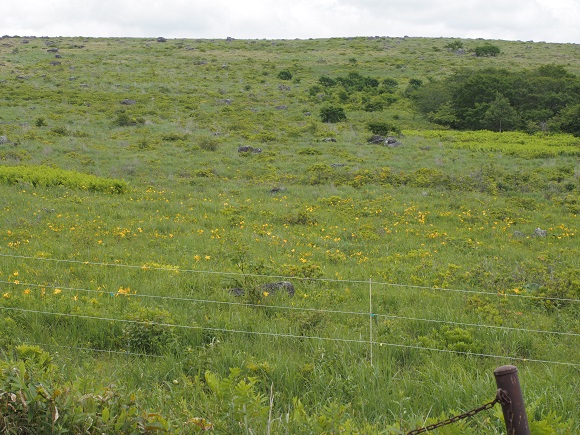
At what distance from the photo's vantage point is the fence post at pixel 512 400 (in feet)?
8.77

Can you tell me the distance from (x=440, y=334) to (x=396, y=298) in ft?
5.31

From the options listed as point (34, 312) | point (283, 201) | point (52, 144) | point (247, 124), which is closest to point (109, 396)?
point (34, 312)

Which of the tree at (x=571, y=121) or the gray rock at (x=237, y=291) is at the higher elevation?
the tree at (x=571, y=121)

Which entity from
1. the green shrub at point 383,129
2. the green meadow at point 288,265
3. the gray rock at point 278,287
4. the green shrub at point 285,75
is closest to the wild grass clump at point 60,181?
the green meadow at point 288,265

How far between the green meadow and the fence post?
352 millimetres

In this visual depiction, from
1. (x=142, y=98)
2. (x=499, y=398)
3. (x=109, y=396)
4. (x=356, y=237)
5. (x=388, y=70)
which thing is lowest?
(x=356, y=237)

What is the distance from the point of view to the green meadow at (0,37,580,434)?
403 centimetres

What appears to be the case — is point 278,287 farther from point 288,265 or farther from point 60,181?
point 60,181

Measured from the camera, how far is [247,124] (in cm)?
3086

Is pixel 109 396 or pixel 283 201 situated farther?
pixel 283 201

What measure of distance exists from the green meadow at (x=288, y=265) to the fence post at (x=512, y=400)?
1.16 feet

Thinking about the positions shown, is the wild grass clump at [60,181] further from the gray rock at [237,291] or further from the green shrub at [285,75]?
the green shrub at [285,75]

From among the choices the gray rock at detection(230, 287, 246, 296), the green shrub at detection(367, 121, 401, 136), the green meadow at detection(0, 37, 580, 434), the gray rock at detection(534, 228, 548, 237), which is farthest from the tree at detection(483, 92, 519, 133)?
the gray rock at detection(230, 287, 246, 296)

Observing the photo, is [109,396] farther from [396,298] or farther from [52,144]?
[52,144]
